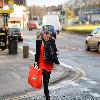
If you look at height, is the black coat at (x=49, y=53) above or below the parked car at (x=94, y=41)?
above

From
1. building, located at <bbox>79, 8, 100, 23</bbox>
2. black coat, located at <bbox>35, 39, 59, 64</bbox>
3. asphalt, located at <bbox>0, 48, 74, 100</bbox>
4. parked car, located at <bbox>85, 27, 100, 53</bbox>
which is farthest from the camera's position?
building, located at <bbox>79, 8, 100, 23</bbox>

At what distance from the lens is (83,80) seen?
15.5 meters

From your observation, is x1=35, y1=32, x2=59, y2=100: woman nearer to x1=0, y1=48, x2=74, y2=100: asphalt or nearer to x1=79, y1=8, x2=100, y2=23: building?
x1=0, y1=48, x2=74, y2=100: asphalt

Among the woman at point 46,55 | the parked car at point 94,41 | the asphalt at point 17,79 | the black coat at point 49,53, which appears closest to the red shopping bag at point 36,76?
the woman at point 46,55

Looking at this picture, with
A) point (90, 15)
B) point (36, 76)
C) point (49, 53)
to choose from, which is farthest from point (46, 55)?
point (90, 15)

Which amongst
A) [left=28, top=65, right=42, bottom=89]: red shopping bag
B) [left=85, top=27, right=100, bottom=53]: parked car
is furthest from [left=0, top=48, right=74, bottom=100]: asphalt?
[left=85, top=27, right=100, bottom=53]: parked car

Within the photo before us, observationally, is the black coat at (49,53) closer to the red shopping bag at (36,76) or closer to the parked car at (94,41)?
the red shopping bag at (36,76)

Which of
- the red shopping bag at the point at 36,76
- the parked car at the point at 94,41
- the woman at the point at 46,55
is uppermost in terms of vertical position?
the woman at the point at 46,55

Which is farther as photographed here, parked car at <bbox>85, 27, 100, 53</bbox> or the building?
the building

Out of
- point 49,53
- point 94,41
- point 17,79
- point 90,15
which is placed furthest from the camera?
point 90,15

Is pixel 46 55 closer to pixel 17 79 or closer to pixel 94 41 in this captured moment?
pixel 17 79

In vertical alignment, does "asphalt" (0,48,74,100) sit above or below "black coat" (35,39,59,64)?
below

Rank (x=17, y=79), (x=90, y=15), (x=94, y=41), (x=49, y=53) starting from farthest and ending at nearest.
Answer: (x=90, y=15) → (x=94, y=41) → (x=17, y=79) → (x=49, y=53)

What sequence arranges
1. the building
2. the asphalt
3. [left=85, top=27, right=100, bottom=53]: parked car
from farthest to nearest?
the building → [left=85, top=27, right=100, bottom=53]: parked car → the asphalt
